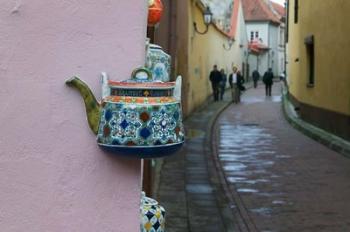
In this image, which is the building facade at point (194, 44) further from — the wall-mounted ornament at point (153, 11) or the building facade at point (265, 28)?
the building facade at point (265, 28)

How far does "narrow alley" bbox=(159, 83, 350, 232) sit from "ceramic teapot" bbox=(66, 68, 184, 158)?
14.1 feet

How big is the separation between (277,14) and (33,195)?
3087 inches

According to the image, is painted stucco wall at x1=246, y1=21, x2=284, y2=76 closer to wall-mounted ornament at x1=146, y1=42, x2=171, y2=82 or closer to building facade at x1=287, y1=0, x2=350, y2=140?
building facade at x1=287, y1=0, x2=350, y2=140

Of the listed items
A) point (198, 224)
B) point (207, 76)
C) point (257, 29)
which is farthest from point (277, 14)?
point (198, 224)

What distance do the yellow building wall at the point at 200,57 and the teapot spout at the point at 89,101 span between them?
16.9 metres

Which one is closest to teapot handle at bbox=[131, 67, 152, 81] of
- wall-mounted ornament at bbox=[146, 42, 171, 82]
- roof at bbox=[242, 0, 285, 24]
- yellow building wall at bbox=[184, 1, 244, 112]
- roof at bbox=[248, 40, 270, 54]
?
wall-mounted ornament at bbox=[146, 42, 171, 82]

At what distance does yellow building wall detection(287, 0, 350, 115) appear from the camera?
14.2 meters

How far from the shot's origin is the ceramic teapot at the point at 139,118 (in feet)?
7.79

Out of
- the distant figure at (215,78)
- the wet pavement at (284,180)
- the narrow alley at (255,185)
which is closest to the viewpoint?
the narrow alley at (255,185)

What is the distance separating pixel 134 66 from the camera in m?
2.60

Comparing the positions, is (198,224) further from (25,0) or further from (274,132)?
(274,132)

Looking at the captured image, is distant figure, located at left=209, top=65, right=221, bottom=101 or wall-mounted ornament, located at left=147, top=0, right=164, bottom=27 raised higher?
wall-mounted ornament, located at left=147, top=0, right=164, bottom=27

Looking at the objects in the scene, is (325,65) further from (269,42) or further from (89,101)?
(269,42)

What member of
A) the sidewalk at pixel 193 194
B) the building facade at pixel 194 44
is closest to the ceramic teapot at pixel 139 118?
the sidewalk at pixel 193 194
